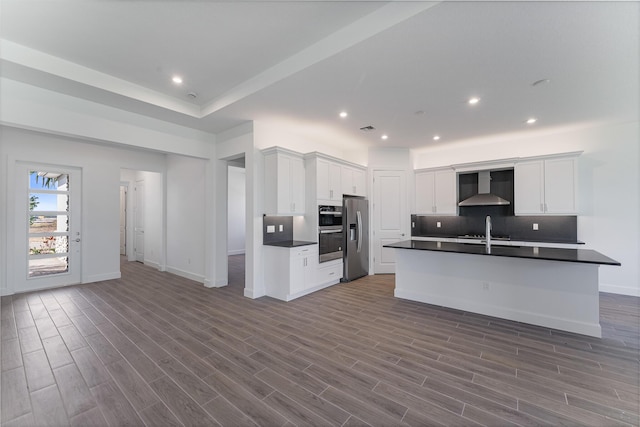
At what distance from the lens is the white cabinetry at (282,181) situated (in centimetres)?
431

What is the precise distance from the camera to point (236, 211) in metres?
9.49

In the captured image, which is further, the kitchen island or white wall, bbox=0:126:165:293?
white wall, bbox=0:126:165:293

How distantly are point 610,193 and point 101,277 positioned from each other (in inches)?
395

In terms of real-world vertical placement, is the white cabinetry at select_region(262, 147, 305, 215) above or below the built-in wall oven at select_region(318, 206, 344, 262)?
above

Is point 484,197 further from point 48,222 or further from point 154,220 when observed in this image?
point 48,222

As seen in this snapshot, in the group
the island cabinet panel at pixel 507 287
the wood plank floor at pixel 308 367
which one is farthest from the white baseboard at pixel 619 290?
the island cabinet panel at pixel 507 287

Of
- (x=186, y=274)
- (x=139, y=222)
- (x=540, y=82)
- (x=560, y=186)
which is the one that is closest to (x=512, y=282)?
(x=540, y=82)

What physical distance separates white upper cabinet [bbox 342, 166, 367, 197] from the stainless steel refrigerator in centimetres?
17

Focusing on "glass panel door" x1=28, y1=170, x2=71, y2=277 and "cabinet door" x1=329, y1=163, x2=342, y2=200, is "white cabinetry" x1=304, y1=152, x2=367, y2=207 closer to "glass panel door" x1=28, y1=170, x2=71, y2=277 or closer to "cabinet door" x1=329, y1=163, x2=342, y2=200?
"cabinet door" x1=329, y1=163, x2=342, y2=200

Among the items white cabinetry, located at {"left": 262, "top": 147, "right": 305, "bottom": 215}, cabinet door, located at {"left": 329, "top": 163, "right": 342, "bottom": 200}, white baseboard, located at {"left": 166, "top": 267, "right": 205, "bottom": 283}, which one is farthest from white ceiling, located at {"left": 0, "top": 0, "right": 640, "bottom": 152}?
white baseboard, located at {"left": 166, "top": 267, "right": 205, "bottom": 283}

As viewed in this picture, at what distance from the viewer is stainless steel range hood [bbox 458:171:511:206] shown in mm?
5293

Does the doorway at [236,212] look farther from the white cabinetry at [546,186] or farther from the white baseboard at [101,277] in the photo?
the white cabinetry at [546,186]

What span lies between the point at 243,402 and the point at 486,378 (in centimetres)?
202

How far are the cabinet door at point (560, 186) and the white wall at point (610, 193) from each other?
297 mm
